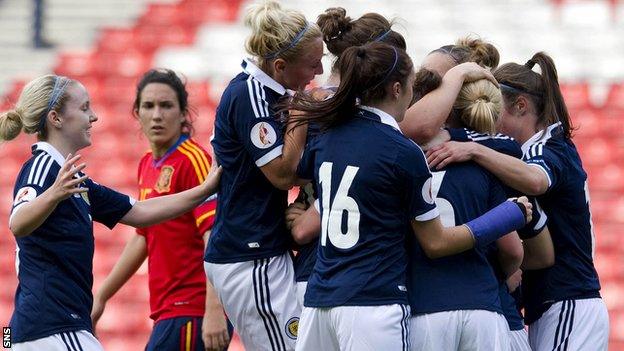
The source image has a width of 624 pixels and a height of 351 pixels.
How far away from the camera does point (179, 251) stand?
4.78 meters

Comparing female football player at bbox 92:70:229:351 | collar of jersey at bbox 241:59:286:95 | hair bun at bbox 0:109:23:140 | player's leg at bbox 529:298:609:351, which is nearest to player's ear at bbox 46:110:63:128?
hair bun at bbox 0:109:23:140

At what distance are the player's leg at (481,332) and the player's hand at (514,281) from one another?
59cm

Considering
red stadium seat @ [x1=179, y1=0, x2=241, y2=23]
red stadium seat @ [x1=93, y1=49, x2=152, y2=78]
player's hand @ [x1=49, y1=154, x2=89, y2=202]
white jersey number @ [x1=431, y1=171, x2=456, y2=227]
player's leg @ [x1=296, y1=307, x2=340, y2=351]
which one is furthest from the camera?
red stadium seat @ [x1=179, y1=0, x2=241, y2=23]

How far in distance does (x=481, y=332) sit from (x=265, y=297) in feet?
2.59

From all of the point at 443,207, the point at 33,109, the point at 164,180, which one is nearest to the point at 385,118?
the point at 443,207

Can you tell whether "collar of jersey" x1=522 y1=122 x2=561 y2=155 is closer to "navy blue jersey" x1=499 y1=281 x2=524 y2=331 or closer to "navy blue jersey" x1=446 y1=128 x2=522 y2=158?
"navy blue jersey" x1=446 y1=128 x2=522 y2=158

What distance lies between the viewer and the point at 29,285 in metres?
3.83

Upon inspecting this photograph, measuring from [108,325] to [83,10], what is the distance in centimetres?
342

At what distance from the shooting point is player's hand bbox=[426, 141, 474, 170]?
3.56 metres

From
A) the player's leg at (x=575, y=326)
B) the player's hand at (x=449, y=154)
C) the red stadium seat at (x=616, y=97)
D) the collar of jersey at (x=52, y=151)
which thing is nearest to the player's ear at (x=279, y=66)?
the player's hand at (x=449, y=154)

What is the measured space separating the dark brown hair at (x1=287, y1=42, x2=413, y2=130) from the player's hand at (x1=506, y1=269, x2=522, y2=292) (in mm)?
1005

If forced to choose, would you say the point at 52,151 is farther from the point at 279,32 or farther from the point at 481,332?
the point at 481,332

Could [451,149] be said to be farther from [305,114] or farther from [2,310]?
[2,310]

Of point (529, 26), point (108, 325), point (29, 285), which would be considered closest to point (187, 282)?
point (29, 285)
